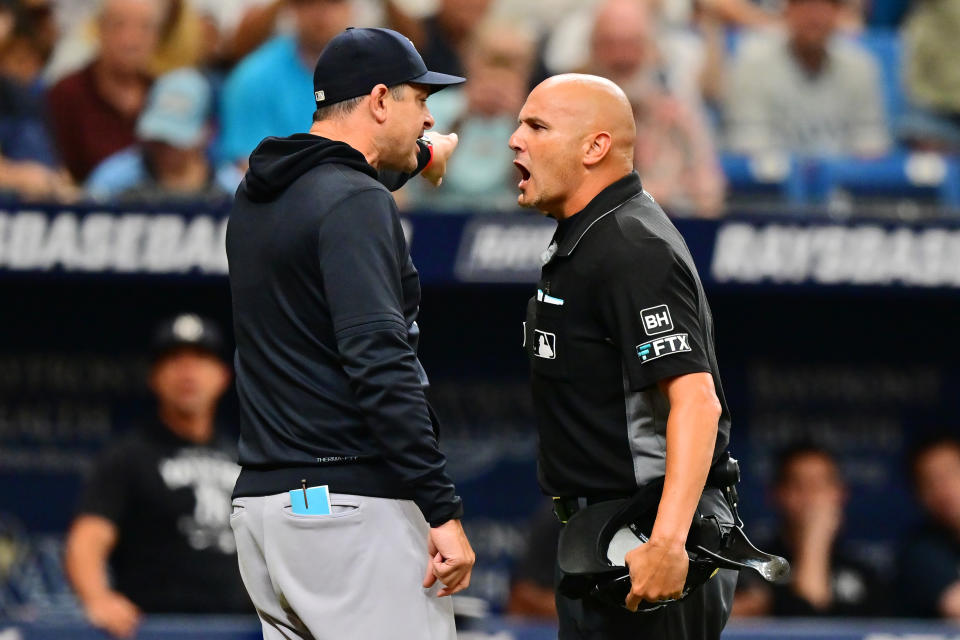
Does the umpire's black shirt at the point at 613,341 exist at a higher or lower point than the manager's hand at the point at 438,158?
lower

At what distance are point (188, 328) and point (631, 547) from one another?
311cm

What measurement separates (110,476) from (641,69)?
9.04ft

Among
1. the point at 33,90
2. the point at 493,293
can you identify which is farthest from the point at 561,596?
the point at 33,90

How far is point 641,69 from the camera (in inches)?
250

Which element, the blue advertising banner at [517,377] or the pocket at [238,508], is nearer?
the pocket at [238,508]

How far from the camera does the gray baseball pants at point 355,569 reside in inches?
116

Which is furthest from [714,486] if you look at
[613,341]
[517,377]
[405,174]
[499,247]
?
[517,377]

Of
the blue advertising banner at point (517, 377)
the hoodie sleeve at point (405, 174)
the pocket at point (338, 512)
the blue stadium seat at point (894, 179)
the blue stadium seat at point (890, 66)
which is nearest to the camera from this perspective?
the pocket at point (338, 512)

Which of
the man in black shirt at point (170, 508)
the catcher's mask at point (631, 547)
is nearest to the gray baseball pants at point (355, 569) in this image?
the catcher's mask at point (631, 547)

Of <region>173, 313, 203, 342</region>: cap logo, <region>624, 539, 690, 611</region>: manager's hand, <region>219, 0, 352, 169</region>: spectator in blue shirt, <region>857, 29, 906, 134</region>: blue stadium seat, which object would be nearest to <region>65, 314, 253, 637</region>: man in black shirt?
<region>173, 313, 203, 342</region>: cap logo

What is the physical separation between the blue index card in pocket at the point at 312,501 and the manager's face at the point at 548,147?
2.51 ft

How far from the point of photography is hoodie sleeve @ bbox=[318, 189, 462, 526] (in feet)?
9.34

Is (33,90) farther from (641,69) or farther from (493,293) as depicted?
(641,69)

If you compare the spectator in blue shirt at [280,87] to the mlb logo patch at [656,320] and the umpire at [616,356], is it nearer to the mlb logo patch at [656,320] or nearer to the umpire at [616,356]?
the umpire at [616,356]
